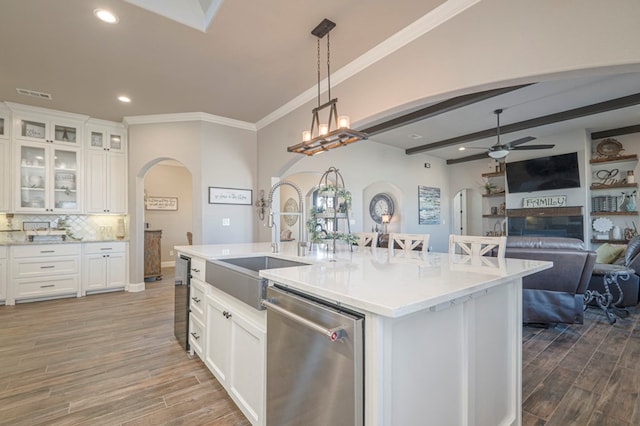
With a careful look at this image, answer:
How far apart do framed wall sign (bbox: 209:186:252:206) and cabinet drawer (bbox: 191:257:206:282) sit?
2358mm

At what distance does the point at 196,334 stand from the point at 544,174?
7402 mm

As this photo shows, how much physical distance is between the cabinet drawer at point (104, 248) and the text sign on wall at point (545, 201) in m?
8.47

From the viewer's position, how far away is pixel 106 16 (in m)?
2.43

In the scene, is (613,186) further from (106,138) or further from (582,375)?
(106,138)

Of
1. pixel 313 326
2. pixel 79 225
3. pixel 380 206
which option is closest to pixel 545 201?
pixel 380 206

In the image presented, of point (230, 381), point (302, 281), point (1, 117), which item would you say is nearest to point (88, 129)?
Result: point (1, 117)

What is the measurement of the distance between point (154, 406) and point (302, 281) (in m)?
1.57

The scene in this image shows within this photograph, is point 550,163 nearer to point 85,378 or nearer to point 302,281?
point 302,281

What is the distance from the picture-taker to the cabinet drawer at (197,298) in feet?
7.69

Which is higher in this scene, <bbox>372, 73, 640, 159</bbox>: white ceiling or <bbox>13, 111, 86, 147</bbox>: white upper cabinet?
<bbox>372, 73, 640, 159</bbox>: white ceiling

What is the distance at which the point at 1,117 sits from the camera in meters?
4.32

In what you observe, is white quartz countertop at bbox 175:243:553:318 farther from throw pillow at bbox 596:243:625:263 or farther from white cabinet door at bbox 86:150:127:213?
white cabinet door at bbox 86:150:127:213

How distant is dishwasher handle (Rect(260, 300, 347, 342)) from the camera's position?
1.00 metres

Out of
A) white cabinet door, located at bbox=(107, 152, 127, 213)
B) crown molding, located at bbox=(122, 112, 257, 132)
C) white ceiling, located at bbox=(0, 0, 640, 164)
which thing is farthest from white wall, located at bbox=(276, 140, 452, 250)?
white cabinet door, located at bbox=(107, 152, 127, 213)
